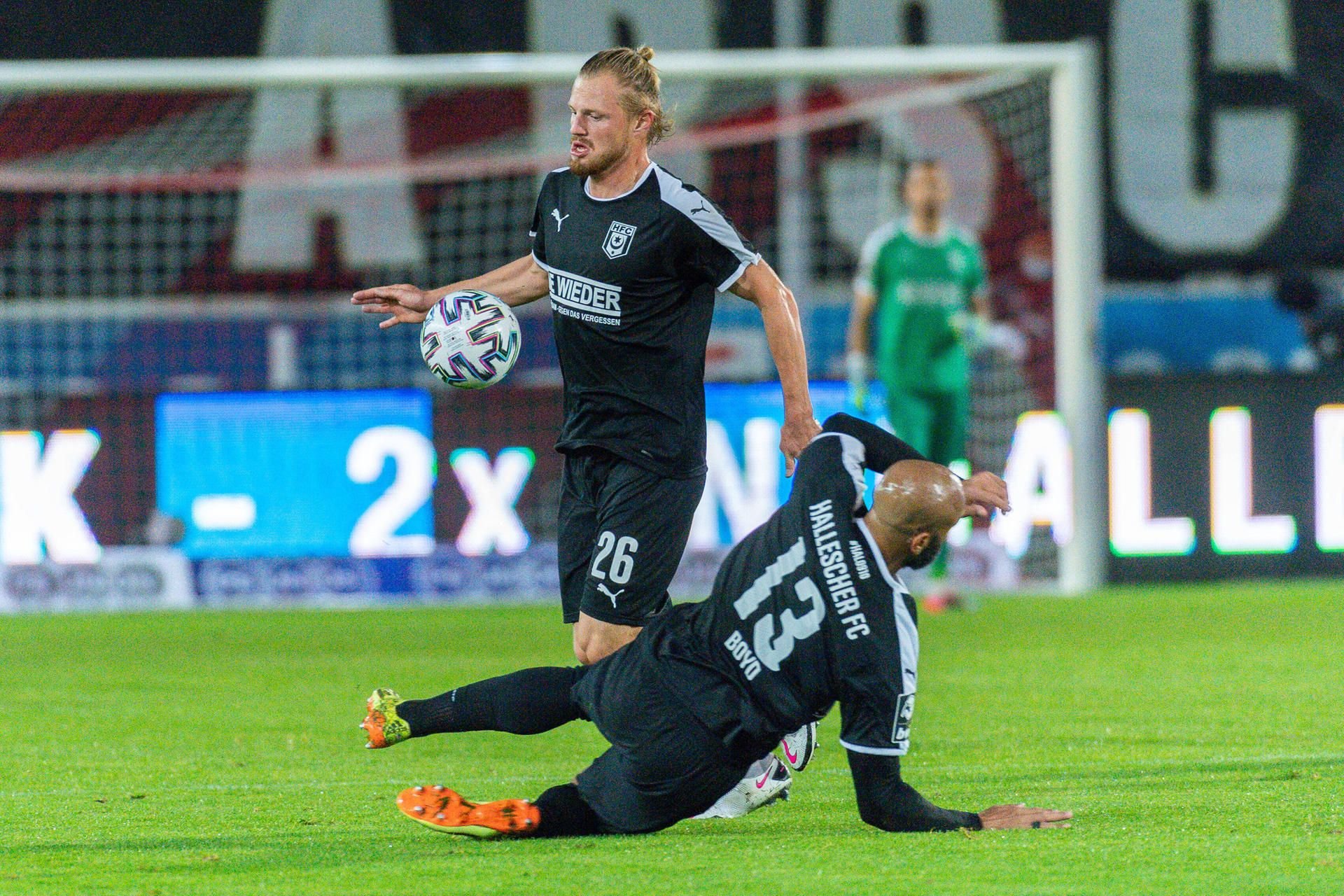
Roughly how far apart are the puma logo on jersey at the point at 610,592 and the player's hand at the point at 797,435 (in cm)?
60

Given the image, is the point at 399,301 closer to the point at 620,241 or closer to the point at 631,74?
the point at 620,241

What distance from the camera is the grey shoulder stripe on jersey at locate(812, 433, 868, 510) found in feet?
13.3

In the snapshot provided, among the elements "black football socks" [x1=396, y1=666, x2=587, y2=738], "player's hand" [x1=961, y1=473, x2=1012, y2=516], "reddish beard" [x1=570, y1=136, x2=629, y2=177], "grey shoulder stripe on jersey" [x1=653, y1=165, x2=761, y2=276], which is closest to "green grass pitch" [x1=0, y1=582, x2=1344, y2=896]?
"black football socks" [x1=396, y1=666, x2=587, y2=738]

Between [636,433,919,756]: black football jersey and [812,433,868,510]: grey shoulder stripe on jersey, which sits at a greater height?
[812,433,868,510]: grey shoulder stripe on jersey

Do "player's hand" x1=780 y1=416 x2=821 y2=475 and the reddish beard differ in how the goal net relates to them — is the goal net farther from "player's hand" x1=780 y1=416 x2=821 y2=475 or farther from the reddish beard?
"player's hand" x1=780 y1=416 x2=821 y2=475

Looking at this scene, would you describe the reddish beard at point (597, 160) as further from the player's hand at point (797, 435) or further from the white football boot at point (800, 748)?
the white football boot at point (800, 748)

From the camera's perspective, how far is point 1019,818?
4109 millimetres

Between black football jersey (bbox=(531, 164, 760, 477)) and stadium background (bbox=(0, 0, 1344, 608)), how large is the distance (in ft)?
19.5

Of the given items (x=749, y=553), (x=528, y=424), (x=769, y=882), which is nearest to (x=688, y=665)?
(x=749, y=553)

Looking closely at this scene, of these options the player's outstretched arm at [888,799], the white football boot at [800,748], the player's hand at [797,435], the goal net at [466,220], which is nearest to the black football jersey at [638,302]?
the player's hand at [797,435]

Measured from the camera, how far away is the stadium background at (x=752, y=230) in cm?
1130

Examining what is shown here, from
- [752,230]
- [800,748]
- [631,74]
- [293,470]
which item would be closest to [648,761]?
[800,748]

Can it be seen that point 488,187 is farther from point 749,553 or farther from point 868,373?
point 749,553

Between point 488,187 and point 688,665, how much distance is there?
36.3 ft
